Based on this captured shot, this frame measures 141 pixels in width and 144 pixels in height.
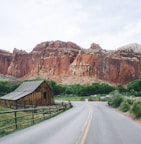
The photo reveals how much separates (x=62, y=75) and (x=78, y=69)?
1205 cm

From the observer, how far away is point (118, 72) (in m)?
190

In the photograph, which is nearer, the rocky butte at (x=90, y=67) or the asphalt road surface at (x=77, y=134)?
the asphalt road surface at (x=77, y=134)

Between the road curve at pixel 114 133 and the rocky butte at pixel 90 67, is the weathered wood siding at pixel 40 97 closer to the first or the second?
the road curve at pixel 114 133

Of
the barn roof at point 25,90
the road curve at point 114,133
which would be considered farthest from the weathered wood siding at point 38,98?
the road curve at point 114,133

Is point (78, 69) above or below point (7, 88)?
above

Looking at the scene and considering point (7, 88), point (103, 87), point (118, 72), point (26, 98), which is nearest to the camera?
point (26, 98)

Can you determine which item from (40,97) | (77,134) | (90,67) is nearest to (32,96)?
(40,97)

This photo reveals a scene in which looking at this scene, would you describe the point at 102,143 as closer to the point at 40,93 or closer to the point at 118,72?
the point at 40,93

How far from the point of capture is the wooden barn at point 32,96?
1948 inches

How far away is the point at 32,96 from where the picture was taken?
51.4 metres

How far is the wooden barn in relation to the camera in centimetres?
4947

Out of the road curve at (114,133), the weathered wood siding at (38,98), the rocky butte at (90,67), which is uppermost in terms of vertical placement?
the rocky butte at (90,67)

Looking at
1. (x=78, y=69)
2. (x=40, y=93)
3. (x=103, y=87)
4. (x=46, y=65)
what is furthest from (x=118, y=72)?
(x=40, y=93)

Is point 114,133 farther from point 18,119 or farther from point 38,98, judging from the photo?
point 38,98
